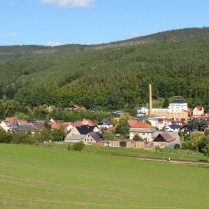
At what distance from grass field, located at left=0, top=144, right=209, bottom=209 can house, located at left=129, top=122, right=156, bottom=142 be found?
18.8 metres

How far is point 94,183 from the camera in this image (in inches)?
665

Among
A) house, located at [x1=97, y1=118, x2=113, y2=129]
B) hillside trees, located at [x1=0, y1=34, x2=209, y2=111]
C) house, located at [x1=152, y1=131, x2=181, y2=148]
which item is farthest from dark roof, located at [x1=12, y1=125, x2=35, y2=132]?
hillside trees, located at [x1=0, y1=34, x2=209, y2=111]

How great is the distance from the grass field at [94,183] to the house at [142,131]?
1883cm

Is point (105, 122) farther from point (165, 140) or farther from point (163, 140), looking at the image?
point (165, 140)

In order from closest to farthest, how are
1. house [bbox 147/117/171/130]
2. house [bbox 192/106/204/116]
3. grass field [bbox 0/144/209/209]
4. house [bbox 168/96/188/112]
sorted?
1. grass field [bbox 0/144/209/209]
2. house [bbox 147/117/171/130]
3. house [bbox 192/106/204/116]
4. house [bbox 168/96/188/112]

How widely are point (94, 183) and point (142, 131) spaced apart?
96.0 ft

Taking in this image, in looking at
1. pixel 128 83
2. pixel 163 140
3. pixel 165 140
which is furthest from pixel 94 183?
pixel 128 83

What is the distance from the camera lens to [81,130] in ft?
153

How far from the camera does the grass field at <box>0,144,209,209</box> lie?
42.6 ft

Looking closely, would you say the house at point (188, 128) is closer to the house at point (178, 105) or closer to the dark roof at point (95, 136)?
the dark roof at point (95, 136)

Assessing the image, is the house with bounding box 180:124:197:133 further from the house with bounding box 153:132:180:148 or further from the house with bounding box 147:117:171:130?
the house with bounding box 153:132:180:148

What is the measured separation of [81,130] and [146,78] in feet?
112

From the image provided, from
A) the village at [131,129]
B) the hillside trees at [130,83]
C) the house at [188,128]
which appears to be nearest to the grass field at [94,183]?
the village at [131,129]

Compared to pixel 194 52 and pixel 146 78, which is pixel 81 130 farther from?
pixel 194 52
